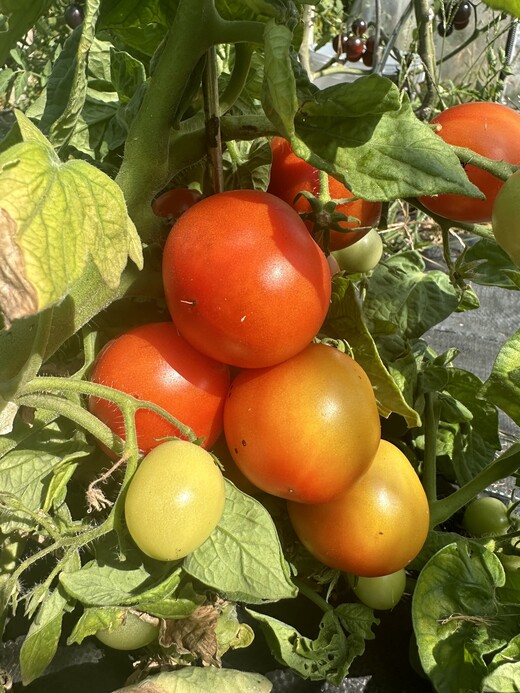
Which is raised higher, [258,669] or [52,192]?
[52,192]

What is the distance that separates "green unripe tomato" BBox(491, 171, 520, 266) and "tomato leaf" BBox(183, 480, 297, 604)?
0.32 meters

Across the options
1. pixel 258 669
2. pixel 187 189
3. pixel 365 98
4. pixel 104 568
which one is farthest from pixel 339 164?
pixel 258 669

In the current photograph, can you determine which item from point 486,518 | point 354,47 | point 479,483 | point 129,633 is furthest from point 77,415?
point 354,47

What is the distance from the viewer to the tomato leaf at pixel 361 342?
64 centimetres

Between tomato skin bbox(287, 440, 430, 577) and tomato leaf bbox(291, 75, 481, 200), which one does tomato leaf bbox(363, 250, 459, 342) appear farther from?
tomato leaf bbox(291, 75, 481, 200)

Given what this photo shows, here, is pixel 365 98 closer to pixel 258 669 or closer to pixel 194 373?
pixel 194 373

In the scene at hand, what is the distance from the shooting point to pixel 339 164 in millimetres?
503

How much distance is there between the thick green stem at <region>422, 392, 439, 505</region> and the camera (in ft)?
2.77

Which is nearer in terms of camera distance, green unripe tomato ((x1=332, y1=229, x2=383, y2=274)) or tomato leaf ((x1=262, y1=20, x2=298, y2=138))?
tomato leaf ((x1=262, y1=20, x2=298, y2=138))

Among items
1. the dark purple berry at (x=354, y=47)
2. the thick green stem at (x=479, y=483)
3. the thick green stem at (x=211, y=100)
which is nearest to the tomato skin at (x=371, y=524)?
the thick green stem at (x=479, y=483)

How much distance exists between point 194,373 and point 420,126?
282mm

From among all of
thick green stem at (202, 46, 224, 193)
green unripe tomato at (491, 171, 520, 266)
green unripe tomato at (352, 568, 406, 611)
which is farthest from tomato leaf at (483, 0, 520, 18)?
green unripe tomato at (352, 568, 406, 611)

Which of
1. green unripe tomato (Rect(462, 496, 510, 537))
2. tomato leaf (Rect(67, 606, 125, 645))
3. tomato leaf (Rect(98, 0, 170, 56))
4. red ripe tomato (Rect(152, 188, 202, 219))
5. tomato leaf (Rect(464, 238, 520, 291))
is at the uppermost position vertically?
tomato leaf (Rect(98, 0, 170, 56))

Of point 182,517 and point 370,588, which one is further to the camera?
point 370,588
